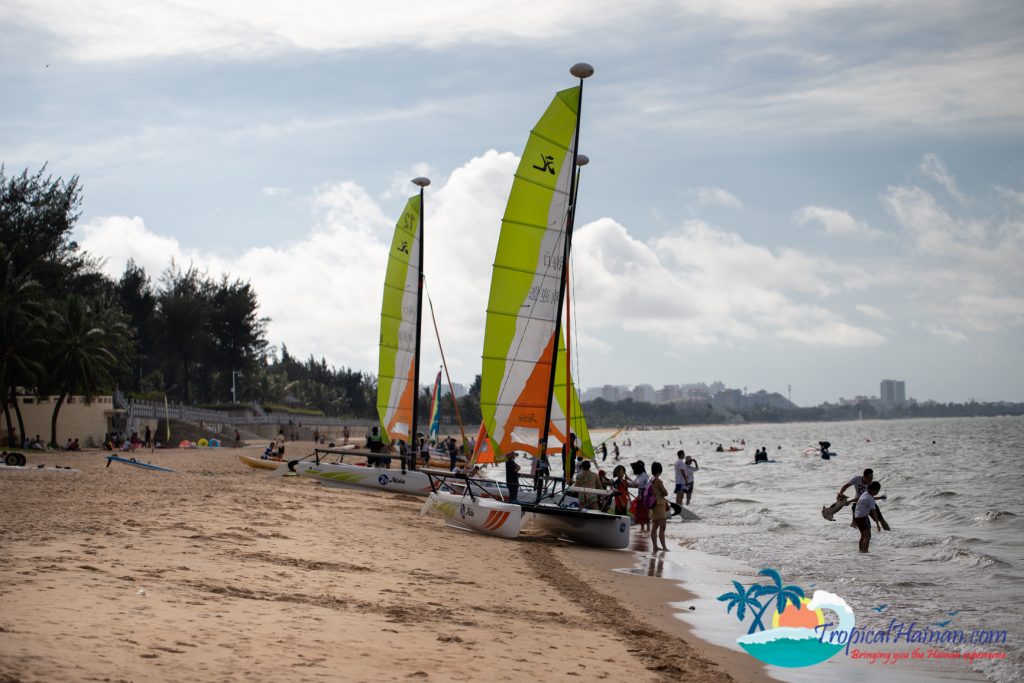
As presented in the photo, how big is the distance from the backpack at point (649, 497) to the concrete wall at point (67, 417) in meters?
39.4

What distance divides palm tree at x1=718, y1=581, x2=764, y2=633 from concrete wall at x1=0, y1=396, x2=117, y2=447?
4354cm

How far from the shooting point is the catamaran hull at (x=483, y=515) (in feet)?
61.0

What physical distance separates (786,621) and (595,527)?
6.43m

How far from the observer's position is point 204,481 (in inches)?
926

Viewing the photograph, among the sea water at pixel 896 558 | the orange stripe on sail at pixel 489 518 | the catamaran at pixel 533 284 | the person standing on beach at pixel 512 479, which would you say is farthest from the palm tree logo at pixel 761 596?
the catamaran at pixel 533 284

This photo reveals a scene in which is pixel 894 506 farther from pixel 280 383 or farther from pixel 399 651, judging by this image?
pixel 280 383

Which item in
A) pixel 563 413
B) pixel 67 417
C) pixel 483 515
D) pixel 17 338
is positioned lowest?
pixel 483 515

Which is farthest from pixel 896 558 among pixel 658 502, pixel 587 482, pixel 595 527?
pixel 587 482

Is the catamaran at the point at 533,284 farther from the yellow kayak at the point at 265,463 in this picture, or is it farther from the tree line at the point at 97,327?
the tree line at the point at 97,327

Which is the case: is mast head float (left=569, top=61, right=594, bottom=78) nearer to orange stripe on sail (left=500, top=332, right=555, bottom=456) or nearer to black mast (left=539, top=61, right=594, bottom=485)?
black mast (left=539, top=61, right=594, bottom=485)

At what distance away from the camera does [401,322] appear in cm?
3105

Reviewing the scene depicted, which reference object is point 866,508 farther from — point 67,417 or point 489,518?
point 67,417

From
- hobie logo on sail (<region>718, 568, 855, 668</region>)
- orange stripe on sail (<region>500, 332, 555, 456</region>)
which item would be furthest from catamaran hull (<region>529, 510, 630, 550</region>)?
hobie logo on sail (<region>718, 568, 855, 668</region>)

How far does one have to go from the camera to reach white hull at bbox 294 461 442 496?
86.7ft
